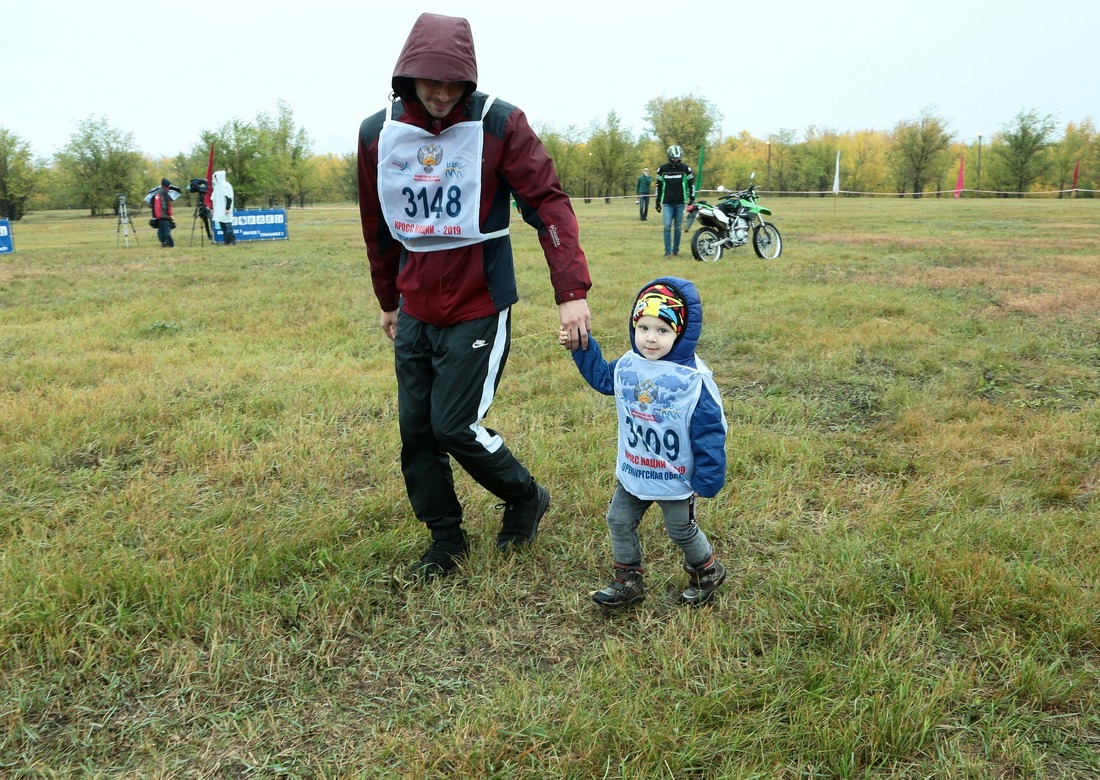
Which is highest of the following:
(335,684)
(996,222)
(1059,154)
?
(1059,154)

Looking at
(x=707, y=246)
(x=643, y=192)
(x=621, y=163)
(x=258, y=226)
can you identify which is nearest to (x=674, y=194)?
(x=707, y=246)

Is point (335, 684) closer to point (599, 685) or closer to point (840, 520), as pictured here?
point (599, 685)

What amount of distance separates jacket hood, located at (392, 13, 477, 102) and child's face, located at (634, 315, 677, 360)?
3.41 ft

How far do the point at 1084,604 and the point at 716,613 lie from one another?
1260 millimetres

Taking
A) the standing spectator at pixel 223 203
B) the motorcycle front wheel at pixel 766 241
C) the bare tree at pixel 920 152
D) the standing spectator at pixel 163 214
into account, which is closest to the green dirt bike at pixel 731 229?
the motorcycle front wheel at pixel 766 241

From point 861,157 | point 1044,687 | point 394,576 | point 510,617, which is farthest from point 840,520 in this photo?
point 861,157

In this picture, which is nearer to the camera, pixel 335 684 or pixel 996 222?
pixel 335 684

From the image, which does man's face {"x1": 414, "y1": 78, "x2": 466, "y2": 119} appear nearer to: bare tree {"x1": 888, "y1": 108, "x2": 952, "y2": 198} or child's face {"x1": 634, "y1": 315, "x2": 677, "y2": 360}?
child's face {"x1": 634, "y1": 315, "x2": 677, "y2": 360}

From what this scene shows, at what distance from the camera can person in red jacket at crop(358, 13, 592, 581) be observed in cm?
285

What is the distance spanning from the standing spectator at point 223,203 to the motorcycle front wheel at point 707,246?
13.2 meters

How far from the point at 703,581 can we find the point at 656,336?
3.11 feet

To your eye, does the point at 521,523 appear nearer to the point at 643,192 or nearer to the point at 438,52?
the point at 438,52

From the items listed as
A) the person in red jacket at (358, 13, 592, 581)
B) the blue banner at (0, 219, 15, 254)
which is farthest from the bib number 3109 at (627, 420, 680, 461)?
the blue banner at (0, 219, 15, 254)

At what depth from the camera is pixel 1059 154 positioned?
7375cm
